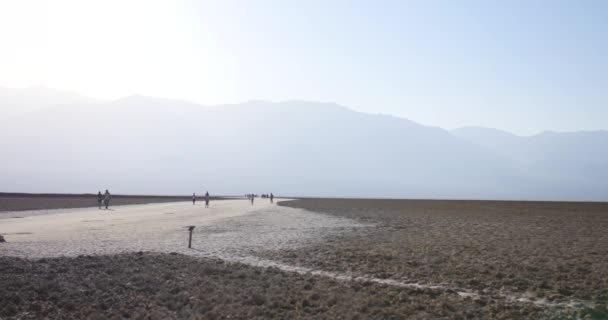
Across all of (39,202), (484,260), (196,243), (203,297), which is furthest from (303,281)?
(39,202)

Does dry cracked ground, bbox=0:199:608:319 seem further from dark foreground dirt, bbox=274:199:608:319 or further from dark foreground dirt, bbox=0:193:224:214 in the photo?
dark foreground dirt, bbox=0:193:224:214

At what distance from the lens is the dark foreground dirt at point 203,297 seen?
38.4 feet

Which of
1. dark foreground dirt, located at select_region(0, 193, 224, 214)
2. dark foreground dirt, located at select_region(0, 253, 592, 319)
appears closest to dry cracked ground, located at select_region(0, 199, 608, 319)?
dark foreground dirt, located at select_region(0, 253, 592, 319)

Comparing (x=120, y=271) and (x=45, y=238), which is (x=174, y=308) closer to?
(x=120, y=271)

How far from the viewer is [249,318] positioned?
38.2 feet

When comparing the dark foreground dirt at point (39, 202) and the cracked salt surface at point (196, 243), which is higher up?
the dark foreground dirt at point (39, 202)

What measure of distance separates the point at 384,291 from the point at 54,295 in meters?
9.40

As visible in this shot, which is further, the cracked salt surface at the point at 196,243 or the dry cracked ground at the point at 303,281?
the cracked salt surface at the point at 196,243

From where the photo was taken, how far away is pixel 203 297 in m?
13.2

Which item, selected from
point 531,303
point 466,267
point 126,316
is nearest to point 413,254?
point 466,267

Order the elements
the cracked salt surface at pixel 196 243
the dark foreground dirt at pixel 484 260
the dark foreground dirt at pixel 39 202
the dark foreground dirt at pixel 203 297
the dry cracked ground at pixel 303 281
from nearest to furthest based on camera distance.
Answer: the dark foreground dirt at pixel 203 297 → the dry cracked ground at pixel 303 281 → the dark foreground dirt at pixel 484 260 → the cracked salt surface at pixel 196 243 → the dark foreground dirt at pixel 39 202

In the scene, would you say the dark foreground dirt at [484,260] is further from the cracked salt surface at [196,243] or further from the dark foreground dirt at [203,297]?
the dark foreground dirt at [203,297]

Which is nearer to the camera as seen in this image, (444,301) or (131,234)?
(444,301)

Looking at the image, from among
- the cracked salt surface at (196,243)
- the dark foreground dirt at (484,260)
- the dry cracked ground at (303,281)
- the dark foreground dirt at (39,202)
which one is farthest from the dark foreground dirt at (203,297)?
the dark foreground dirt at (39,202)
